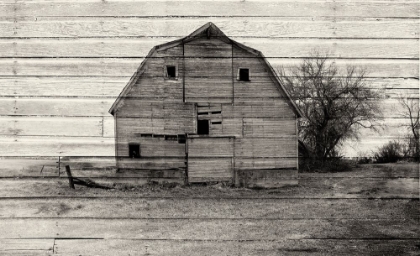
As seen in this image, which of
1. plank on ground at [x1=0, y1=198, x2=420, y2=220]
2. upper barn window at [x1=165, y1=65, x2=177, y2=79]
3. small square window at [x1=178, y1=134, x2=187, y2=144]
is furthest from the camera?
small square window at [x1=178, y1=134, x2=187, y2=144]

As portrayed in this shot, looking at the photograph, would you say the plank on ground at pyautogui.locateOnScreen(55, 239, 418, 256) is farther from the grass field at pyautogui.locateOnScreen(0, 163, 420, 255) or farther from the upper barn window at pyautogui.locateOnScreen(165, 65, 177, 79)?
the upper barn window at pyautogui.locateOnScreen(165, 65, 177, 79)

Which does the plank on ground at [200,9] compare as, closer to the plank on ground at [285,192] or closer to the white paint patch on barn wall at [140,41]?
the white paint patch on barn wall at [140,41]

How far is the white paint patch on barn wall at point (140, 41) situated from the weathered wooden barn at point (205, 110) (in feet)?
0.45

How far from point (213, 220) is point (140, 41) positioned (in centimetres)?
155

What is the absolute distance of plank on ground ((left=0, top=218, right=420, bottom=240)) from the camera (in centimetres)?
→ 384

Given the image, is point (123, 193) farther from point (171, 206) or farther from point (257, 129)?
point (257, 129)

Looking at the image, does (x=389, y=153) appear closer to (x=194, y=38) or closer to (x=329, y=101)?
(x=329, y=101)

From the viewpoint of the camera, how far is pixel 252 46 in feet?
12.7

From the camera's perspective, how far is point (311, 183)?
4.16 meters

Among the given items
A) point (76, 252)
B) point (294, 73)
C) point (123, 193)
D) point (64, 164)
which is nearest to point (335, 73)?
point (294, 73)

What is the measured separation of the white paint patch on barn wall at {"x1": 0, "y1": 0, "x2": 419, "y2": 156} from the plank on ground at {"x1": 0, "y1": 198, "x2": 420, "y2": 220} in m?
0.46

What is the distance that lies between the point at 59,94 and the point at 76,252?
49.4 inches
